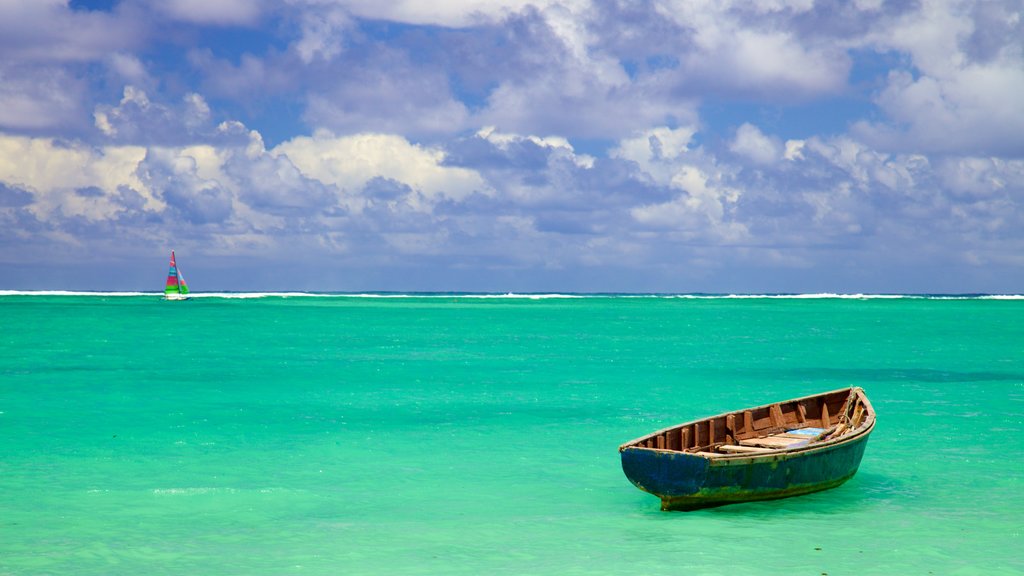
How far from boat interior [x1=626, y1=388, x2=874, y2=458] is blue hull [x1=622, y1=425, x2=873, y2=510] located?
0.25 meters

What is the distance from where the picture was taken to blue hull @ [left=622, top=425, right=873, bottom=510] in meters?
16.0

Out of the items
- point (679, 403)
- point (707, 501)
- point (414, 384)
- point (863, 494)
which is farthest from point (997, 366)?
point (707, 501)

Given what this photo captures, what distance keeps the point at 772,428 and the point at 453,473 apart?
678 centimetres

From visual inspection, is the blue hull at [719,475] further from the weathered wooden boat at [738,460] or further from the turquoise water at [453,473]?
the turquoise water at [453,473]

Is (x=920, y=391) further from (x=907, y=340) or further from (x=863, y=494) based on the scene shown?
(x=907, y=340)

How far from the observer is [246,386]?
39.5 m

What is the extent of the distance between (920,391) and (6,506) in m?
31.5

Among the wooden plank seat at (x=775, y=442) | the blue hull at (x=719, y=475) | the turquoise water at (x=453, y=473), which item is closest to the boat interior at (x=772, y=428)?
the wooden plank seat at (x=775, y=442)

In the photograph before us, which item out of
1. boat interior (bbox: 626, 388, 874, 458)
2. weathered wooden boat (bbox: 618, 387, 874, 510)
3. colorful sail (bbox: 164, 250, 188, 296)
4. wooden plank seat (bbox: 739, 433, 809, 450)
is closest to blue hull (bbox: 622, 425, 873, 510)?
weathered wooden boat (bbox: 618, 387, 874, 510)

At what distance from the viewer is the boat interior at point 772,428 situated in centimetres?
1783

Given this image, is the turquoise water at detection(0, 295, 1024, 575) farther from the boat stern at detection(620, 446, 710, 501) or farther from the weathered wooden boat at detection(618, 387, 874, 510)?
the boat stern at detection(620, 446, 710, 501)

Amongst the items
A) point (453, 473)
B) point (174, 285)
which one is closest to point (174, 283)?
point (174, 285)

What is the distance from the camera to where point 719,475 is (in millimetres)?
16031

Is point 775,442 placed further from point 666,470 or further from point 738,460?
point 666,470
